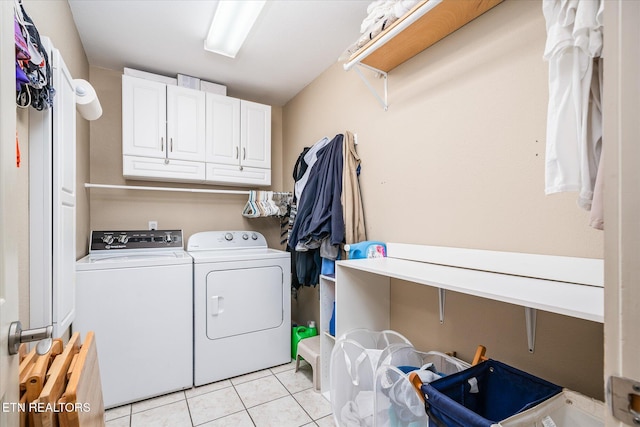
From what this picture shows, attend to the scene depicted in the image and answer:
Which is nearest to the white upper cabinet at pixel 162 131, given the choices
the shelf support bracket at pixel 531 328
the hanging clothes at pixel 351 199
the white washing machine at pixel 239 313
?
the white washing machine at pixel 239 313

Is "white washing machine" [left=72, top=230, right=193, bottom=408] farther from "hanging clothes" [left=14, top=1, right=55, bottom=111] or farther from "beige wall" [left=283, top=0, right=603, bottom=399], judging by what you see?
"beige wall" [left=283, top=0, right=603, bottom=399]

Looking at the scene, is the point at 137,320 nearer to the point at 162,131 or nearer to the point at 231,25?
the point at 162,131

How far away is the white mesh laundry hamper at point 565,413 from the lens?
936mm

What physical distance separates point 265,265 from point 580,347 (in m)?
2.03

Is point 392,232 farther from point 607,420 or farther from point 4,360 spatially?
point 4,360

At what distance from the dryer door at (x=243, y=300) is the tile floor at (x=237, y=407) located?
396 mm

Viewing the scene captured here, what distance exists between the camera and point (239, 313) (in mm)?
2354

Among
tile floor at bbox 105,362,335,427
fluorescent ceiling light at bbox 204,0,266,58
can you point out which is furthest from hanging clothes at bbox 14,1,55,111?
tile floor at bbox 105,362,335,427

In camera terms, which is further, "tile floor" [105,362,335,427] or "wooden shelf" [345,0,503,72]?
"tile floor" [105,362,335,427]

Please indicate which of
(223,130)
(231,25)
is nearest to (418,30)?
(231,25)

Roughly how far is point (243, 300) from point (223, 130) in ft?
5.22

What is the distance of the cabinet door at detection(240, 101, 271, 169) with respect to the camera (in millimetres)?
2879

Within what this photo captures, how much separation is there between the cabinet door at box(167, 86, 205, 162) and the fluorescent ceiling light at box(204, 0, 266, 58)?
571 mm

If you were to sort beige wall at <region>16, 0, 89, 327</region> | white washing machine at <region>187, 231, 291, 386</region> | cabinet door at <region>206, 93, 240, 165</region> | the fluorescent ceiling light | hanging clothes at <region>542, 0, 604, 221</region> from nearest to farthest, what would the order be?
hanging clothes at <region>542, 0, 604, 221</region>, beige wall at <region>16, 0, 89, 327</region>, the fluorescent ceiling light, white washing machine at <region>187, 231, 291, 386</region>, cabinet door at <region>206, 93, 240, 165</region>
